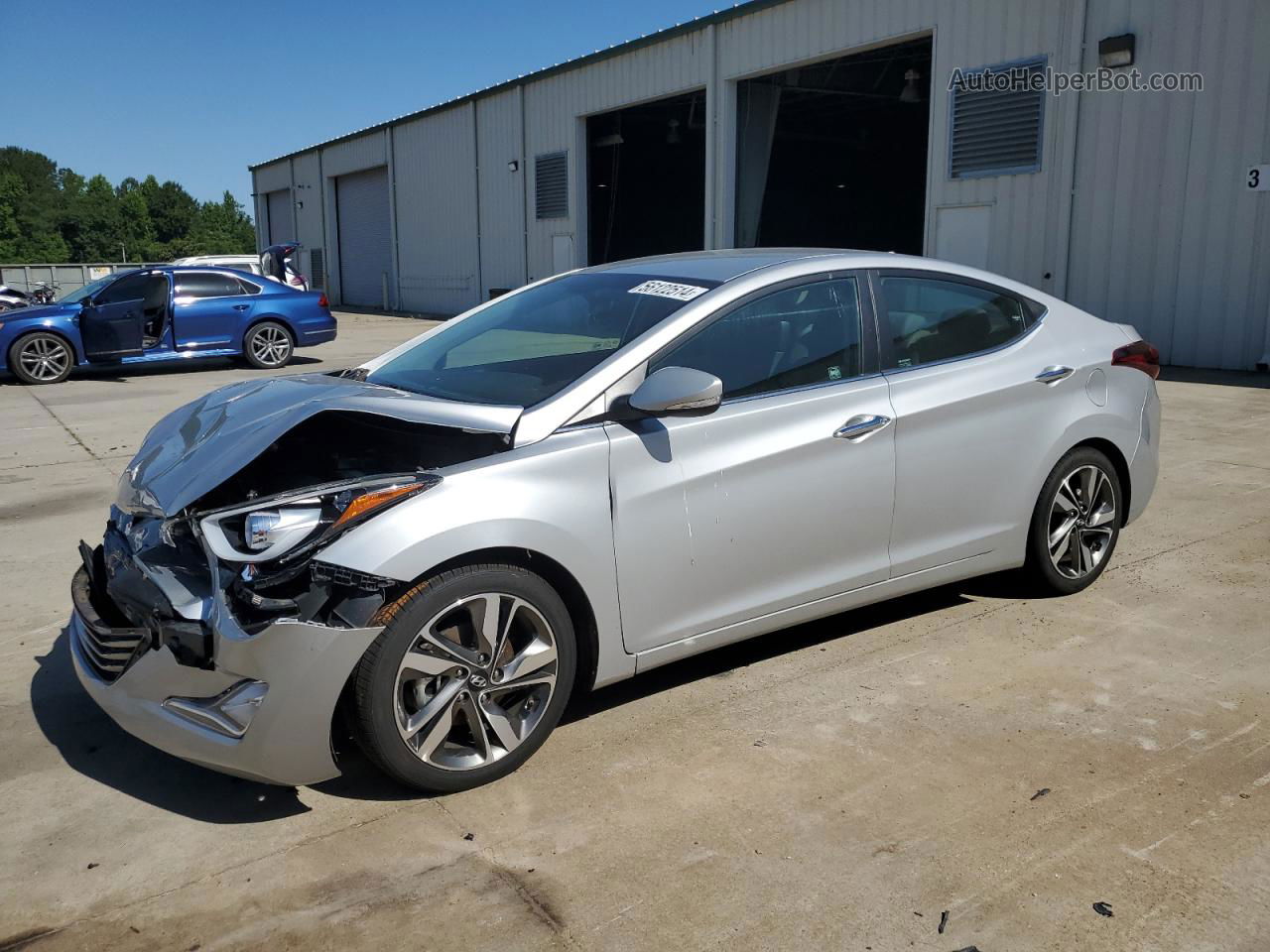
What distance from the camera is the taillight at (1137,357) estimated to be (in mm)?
4824

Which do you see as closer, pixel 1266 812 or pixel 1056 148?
pixel 1266 812

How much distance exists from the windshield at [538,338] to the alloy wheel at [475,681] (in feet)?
2.44

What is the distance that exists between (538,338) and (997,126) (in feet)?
41.3

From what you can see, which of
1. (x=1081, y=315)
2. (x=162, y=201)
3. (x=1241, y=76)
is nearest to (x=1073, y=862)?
(x=1081, y=315)

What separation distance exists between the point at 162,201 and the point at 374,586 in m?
138

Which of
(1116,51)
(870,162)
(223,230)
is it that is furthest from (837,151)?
(223,230)

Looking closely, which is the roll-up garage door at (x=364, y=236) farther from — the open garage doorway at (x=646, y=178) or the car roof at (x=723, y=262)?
the car roof at (x=723, y=262)

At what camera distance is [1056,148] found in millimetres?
14203

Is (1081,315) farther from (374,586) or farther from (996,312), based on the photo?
(374,586)

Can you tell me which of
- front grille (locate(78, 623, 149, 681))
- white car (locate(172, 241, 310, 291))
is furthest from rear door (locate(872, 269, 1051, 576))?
white car (locate(172, 241, 310, 291))

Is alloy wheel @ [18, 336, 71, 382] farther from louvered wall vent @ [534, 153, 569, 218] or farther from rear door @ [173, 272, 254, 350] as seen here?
louvered wall vent @ [534, 153, 569, 218]

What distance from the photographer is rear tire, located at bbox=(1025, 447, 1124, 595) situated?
4574mm

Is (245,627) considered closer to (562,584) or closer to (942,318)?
(562,584)

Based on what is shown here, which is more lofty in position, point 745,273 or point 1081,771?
point 745,273
